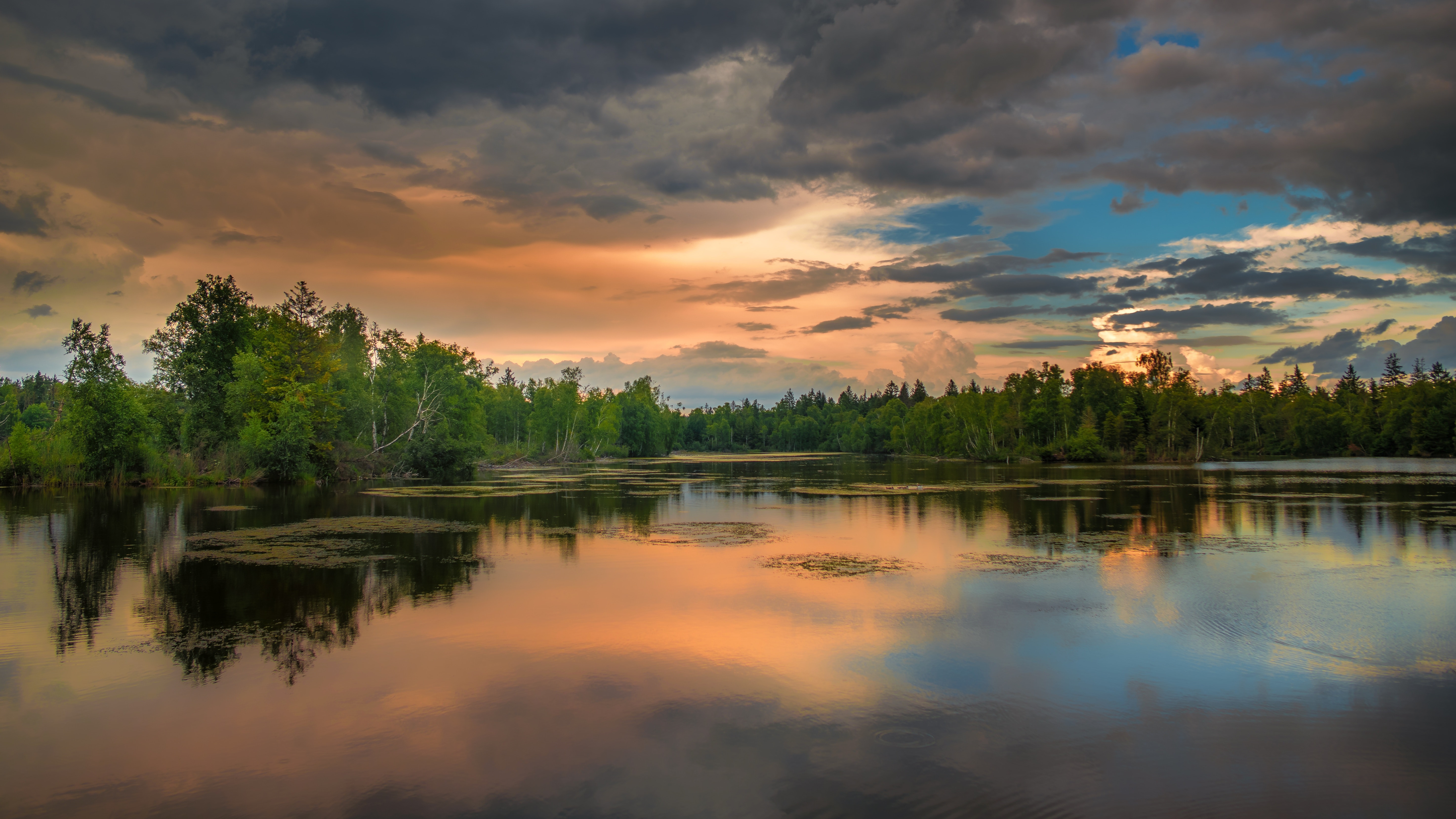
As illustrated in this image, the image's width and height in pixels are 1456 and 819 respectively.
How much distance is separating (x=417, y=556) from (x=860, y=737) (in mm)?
14498

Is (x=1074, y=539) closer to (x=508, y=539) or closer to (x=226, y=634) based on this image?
(x=508, y=539)

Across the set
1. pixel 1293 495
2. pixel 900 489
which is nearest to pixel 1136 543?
pixel 1293 495

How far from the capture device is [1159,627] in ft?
39.3

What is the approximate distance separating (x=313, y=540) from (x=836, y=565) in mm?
15268

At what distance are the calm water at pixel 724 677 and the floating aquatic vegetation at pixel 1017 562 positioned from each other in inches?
7.0

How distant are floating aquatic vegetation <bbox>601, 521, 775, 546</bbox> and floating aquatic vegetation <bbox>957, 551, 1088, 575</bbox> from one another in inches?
247

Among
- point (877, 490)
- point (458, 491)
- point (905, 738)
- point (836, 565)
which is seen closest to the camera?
point (905, 738)

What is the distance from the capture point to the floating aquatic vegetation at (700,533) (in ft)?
72.2

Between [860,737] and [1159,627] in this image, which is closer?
[860,737]

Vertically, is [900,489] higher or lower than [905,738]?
lower

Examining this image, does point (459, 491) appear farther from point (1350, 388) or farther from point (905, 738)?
point (1350, 388)

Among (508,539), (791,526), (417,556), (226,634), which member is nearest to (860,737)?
(226,634)

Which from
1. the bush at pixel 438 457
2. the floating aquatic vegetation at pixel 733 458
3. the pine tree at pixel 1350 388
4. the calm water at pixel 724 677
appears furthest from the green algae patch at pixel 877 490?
the pine tree at pixel 1350 388

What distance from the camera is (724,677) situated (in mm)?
9617
